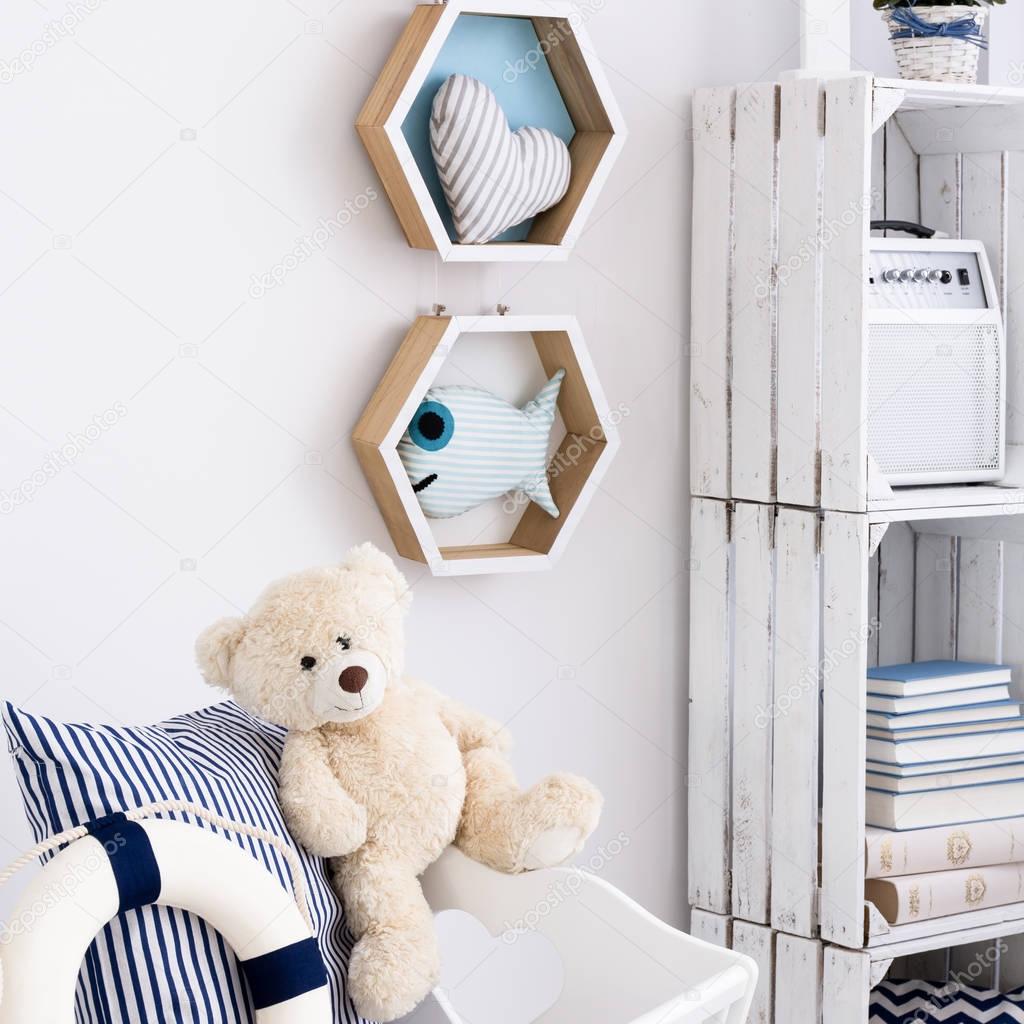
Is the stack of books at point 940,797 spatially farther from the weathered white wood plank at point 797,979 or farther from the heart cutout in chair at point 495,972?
the heart cutout in chair at point 495,972

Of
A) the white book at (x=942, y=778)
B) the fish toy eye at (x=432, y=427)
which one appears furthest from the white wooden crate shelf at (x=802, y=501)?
the fish toy eye at (x=432, y=427)

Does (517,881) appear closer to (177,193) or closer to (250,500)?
(250,500)

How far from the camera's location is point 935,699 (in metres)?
1.88

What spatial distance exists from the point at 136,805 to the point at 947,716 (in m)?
1.23

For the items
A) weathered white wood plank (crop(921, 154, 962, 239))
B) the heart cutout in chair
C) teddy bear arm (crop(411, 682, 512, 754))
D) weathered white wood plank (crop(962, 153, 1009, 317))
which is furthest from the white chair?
weathered white wood plank (crop(921, 154, 962, 239))

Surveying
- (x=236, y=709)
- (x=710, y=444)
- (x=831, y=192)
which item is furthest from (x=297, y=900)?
(x=831, y=192)

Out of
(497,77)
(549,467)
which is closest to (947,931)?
(549,467)

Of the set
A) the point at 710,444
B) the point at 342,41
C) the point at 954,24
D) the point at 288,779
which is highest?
the point at 954,24

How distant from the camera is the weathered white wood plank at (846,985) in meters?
1.75

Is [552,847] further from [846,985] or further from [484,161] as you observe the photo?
[484,161]

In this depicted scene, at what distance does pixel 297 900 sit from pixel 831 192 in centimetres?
111

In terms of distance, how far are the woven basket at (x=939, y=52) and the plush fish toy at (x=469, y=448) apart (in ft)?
2.30

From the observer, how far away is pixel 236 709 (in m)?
1.34

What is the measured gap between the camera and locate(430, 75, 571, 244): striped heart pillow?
5.25 feet
